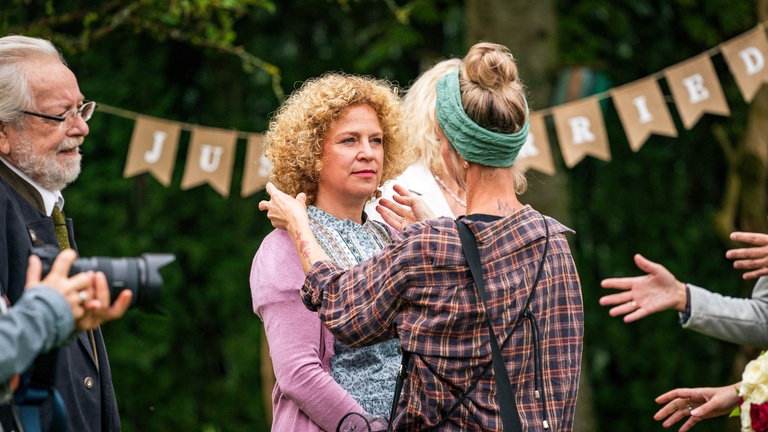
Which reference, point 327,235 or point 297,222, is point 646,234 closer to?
point 327,235

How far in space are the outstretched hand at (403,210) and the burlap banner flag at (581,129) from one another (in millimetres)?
2159

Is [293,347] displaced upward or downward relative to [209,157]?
downward

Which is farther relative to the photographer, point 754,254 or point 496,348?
point 754,254

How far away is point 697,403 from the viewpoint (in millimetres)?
2777

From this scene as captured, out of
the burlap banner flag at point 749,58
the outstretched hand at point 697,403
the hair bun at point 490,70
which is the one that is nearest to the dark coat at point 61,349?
the hair bun at point 490,70

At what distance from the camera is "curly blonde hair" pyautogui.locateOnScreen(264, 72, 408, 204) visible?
2.80m

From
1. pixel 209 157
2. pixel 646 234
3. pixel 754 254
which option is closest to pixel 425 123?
pixel 754 254

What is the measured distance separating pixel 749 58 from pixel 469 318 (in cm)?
315

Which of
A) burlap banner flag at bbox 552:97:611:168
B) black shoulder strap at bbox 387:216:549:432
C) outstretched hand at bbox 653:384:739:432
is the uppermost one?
burlap banner flag at bbox 552:97:611:168

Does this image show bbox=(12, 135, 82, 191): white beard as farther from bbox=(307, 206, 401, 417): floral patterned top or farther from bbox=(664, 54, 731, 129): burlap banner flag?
bbox=(664, 54, 731, 129): burlap banner flag

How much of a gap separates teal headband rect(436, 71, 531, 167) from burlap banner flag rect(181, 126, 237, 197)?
107 inches

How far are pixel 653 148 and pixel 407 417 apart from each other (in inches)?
204

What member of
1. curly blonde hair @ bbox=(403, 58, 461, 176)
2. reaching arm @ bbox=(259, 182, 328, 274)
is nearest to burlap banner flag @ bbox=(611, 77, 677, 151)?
curly blonde hair @ bbox=(403, 58, 461, 176)

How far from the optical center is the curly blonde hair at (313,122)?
2797mm
